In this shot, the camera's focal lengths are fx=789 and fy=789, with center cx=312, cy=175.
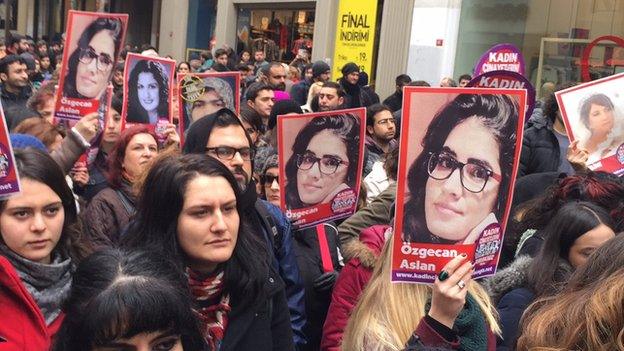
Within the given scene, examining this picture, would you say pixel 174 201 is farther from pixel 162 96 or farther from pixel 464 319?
pixel 162 96

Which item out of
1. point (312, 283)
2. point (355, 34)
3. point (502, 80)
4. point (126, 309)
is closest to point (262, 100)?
point (502, 80)

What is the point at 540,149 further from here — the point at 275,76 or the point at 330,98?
the point at 275,76

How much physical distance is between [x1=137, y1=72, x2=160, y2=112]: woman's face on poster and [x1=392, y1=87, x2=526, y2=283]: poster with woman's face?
344cm

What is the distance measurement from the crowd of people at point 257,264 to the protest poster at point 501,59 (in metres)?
2.04

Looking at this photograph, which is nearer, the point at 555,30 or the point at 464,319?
the point at 464,319

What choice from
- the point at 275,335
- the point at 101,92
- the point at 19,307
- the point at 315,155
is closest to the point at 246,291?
the point at 275,335

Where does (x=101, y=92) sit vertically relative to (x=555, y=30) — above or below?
below

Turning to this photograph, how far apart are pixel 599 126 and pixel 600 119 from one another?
42mm

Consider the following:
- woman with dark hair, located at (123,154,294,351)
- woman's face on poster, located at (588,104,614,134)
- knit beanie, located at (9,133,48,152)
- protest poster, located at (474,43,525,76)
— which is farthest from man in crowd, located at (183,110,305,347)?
protest poster, located at (474,43,525,76)

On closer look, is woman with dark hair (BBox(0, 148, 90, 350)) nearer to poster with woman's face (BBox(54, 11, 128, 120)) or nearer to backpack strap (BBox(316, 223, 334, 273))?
backpack strap (BBox(316, 223, 334, 273))

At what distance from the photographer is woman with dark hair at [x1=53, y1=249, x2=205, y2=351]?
206 centimetres

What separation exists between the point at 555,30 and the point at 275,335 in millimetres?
10924

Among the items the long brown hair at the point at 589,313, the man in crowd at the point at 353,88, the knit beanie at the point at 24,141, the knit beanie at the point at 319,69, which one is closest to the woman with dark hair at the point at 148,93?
the knit beanie at the point at 24,141

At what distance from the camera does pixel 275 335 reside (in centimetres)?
295
